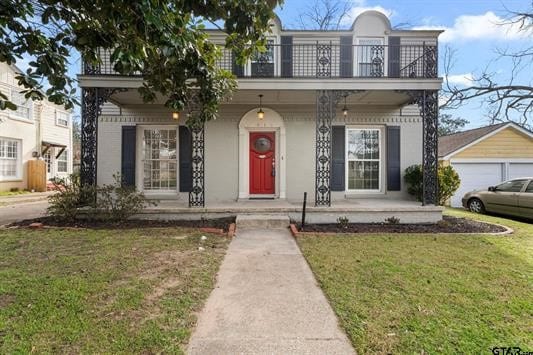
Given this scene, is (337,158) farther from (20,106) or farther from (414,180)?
(20,106)

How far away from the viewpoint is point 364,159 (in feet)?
31.7

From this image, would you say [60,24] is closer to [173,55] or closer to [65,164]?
[173,55]

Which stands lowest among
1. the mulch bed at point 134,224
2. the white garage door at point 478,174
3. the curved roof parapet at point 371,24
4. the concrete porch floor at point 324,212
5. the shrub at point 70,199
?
the mulch bed at point 134,224

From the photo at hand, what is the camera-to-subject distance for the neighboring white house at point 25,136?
1494 centimetres

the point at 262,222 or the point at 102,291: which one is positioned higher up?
the point at 262,222

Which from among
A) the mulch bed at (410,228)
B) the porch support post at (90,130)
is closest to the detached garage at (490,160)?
the mulch bed at (410,228)

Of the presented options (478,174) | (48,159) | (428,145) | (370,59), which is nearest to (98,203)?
(428,145)

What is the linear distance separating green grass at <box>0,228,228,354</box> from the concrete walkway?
0.61 feet

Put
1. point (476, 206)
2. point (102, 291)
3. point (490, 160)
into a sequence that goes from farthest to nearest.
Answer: point (490, 160)
point (476, 206)
point (102, 291)

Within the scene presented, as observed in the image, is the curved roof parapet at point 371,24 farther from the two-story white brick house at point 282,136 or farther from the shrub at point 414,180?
the shrub at point 414,180

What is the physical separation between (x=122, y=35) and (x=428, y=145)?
711 centimetres

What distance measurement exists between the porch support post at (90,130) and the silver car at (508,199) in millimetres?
11747

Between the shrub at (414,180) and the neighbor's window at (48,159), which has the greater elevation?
the neighbor's window at (48,159)

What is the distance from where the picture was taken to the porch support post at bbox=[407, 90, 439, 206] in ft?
24.8
